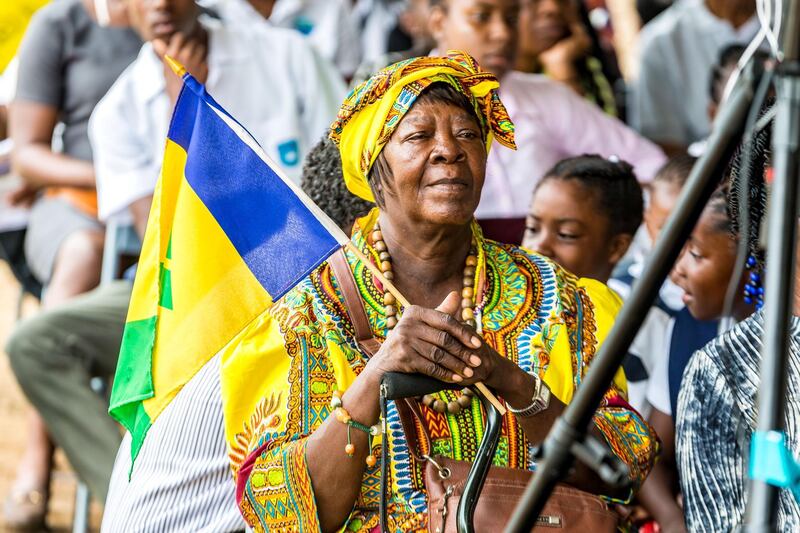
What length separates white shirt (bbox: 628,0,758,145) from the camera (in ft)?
21.3

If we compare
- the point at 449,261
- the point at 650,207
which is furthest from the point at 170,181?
the point at 650,207

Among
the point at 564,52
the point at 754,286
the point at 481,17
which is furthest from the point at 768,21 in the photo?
the point at 564,52

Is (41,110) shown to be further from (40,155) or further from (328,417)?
(328,417)

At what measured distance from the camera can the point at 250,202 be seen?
2.93 meters

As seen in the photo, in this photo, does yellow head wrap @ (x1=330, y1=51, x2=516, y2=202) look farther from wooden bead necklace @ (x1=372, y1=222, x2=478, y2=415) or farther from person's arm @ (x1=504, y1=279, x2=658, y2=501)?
person's arm @ (x1=504, y1=279, x2=658, y2=501)

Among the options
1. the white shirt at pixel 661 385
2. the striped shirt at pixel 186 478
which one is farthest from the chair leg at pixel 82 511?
the white shirt at pixel 661 385

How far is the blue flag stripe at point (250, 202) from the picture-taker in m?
2.84

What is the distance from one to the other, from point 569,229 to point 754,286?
1.06 m

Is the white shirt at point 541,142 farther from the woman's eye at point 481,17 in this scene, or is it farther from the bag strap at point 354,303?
the bag strap at point 354,303

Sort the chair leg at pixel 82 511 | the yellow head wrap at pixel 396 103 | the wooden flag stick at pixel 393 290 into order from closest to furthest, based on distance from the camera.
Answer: the wooden flag stick at pixel 393 290
the yellow head wrap at pixel 396 103
the chair leg at pixel 82 511

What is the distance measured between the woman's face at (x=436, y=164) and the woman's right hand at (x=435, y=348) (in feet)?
1.46

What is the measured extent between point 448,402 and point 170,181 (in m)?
0.87

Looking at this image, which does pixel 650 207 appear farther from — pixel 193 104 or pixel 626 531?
pixel 193 104

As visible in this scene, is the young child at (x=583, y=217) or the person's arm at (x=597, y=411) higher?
the young child at (x=583, y=217)
